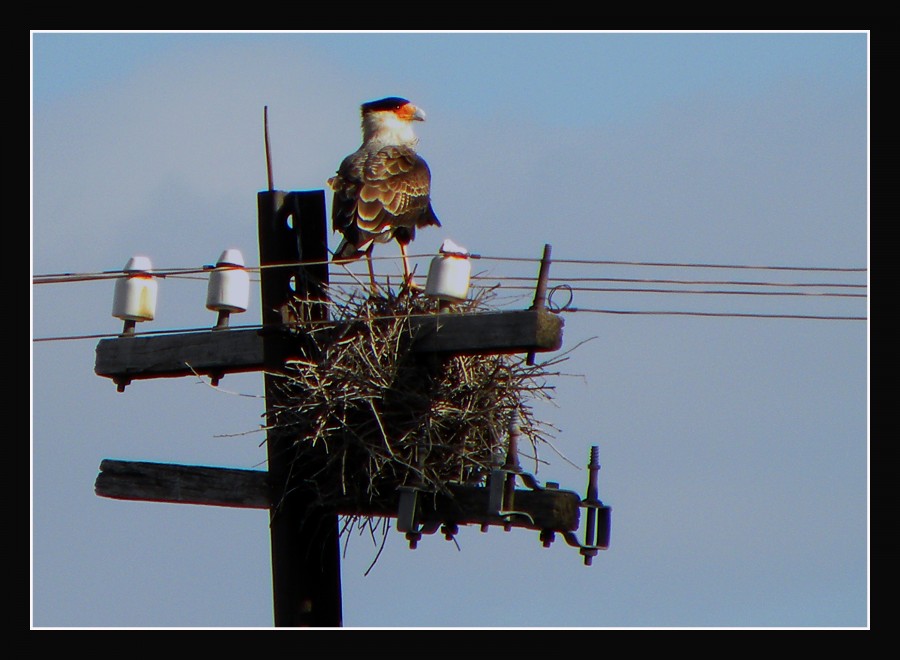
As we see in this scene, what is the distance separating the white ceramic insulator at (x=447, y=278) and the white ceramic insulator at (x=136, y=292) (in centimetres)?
171

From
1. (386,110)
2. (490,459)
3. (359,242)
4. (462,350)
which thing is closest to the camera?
(462,350)

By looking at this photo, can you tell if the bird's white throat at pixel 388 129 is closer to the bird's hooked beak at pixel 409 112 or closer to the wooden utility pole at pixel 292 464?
the bird's hooked beak at pixel 409 112

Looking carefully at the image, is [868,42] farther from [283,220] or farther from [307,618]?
[307,618]

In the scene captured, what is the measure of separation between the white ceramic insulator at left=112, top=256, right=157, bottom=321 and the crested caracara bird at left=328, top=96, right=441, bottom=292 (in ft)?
3.78

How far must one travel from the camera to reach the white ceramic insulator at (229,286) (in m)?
10.0

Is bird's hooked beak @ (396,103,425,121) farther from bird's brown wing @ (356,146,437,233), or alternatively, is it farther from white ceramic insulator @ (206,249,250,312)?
white ceramic insulator @ (206,249,250,312)

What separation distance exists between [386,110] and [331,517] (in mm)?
4478

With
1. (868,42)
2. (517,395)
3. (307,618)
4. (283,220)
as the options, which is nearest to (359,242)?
(283,220)

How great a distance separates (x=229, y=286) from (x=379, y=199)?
185cm

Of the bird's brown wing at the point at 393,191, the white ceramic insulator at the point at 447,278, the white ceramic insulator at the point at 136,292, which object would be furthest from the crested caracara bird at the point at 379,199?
the white ceramic insulator at the point at 136,292

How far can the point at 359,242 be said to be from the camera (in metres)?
11.1

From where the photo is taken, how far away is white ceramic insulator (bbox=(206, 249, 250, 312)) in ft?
32.8

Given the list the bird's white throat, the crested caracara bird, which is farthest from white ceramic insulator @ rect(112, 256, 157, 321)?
the bird's white throat

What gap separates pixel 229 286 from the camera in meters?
10.0
